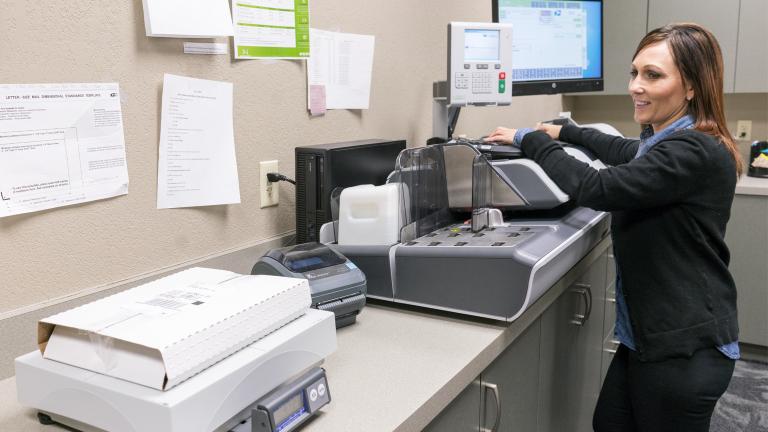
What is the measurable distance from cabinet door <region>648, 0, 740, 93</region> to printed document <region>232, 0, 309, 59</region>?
90.3 inches

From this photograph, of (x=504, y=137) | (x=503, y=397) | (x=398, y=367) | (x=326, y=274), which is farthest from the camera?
(x=504, y=137)

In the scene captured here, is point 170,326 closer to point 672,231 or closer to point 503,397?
point 503,397

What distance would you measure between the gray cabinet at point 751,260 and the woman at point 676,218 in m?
1.68

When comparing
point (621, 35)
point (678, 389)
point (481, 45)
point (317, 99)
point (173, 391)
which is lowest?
point (678, 389)

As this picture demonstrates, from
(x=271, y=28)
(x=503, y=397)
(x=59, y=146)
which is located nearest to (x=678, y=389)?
(x=503, y=397)

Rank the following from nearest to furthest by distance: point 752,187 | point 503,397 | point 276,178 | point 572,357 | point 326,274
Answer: point 326,274
point 503,397
point 276,178
point 572,357
point 752,187

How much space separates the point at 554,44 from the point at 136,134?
1.40 meters

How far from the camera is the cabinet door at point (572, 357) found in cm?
155

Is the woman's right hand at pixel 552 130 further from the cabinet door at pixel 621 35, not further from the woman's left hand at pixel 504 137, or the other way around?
the cabinet door at pixel 621 35

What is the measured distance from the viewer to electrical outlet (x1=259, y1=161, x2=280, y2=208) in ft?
4.83

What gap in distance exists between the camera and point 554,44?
204 cm

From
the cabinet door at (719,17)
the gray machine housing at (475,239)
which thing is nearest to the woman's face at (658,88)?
the gray machine housing at (475,239)

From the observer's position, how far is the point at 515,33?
191 centimetres

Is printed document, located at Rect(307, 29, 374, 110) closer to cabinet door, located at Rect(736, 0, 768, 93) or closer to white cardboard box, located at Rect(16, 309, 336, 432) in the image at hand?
white cardboard box, located at Rect(16, 309, 336, 432)
